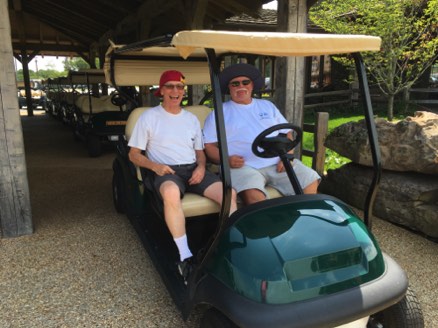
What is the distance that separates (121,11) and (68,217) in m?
5.97


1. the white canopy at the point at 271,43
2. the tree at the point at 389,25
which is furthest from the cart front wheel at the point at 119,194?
the tree at the point at 389,25

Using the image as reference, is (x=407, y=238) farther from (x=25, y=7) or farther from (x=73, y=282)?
(x=25, y=7)

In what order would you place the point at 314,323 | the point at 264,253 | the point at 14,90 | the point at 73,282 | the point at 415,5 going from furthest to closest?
the point at 415,5, the point at 14,90, the point at 73,282, the point at 264,253, the point at 314,323

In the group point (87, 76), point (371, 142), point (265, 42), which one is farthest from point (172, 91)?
point (87, 76)

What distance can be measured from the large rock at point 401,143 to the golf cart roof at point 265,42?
1668mm

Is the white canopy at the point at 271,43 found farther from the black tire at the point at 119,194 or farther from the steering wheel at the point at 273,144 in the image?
the black tire at the point at 119,194

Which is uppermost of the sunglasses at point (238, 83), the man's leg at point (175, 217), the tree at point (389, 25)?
the tree at point (389, 25)

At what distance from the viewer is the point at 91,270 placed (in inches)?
108

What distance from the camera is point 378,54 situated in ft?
27.8

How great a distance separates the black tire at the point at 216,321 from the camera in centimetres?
164

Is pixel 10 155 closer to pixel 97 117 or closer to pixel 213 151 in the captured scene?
pixel 213 151

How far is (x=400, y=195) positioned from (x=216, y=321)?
2.32m

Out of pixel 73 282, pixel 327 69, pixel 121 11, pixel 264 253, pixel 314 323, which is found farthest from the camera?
pixel 327 69

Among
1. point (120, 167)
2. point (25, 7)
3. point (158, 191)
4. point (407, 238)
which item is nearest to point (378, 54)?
point (407, 238)
